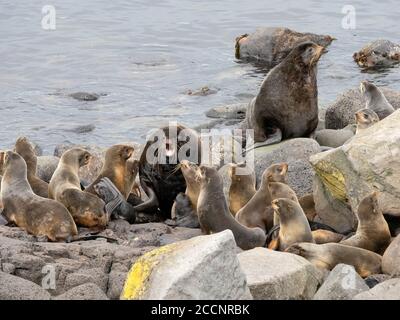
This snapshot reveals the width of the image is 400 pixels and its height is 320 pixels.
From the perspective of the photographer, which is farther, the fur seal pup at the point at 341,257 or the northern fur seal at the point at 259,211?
the northern fur seal at the point at 259,211

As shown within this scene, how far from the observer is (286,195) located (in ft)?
29.4

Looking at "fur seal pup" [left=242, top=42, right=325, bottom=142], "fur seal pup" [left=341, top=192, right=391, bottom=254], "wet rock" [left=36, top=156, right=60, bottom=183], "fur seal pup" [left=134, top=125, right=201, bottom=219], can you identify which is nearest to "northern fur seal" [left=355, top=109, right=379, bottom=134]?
"fur seal pup" [left=242, top=42, right=325, bottom=142]

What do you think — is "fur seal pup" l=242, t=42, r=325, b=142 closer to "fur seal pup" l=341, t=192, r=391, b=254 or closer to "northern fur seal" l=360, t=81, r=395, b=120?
"northern fur seal" l=360, t=81, r=395, b=120

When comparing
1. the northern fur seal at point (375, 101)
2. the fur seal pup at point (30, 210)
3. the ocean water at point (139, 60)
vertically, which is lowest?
the ocean water at point (139, 60)

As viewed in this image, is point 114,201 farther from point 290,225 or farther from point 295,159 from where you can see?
point 295,159

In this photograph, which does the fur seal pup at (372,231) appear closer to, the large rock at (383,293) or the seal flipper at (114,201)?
the large rock at (383,293)

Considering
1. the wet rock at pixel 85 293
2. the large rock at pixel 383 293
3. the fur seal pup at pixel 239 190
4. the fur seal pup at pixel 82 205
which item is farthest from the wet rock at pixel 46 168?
the large rock at pixel 383 293

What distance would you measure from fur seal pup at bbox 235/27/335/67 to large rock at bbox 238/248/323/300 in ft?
45.4

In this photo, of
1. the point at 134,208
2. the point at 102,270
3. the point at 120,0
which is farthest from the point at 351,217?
the point at 120,0

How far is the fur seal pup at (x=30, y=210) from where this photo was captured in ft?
27.9

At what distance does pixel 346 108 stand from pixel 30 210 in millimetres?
6077

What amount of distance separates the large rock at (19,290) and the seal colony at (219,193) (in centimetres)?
203

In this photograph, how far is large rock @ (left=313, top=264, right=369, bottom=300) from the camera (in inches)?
250

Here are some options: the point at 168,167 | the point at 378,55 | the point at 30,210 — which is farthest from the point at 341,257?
the point at 378,55
